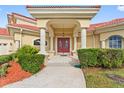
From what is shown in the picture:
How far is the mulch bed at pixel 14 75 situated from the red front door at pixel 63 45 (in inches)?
354

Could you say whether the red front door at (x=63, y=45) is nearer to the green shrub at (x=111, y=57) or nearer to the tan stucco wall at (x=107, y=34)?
the tan stucco wall at (x=107, y=34)

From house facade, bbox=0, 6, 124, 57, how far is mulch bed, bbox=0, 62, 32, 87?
9.88 feet

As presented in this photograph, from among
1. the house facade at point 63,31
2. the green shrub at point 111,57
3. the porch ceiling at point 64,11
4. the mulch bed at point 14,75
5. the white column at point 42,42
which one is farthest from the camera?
the white column at point 42,42

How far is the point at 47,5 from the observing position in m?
11.2

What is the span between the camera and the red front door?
61.0 ft

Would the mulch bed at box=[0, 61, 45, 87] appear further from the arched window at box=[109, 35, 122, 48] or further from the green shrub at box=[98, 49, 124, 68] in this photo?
the arched window at box=[109, 35, 122, 48]

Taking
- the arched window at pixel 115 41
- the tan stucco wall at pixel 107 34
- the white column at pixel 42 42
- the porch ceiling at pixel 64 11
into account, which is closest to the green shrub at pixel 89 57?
the porch ceiling at pixel 64 11

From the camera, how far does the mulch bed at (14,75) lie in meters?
7.84

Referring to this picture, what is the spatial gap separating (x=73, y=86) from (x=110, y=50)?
164 inches

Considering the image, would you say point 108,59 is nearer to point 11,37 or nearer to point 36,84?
point 36,84

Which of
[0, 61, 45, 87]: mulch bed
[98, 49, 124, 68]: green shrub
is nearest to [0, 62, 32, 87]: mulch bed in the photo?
[0, 61, 45, 87]: mulch bed

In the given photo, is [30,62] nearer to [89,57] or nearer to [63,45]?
[89,57]

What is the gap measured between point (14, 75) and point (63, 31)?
34.5ft
